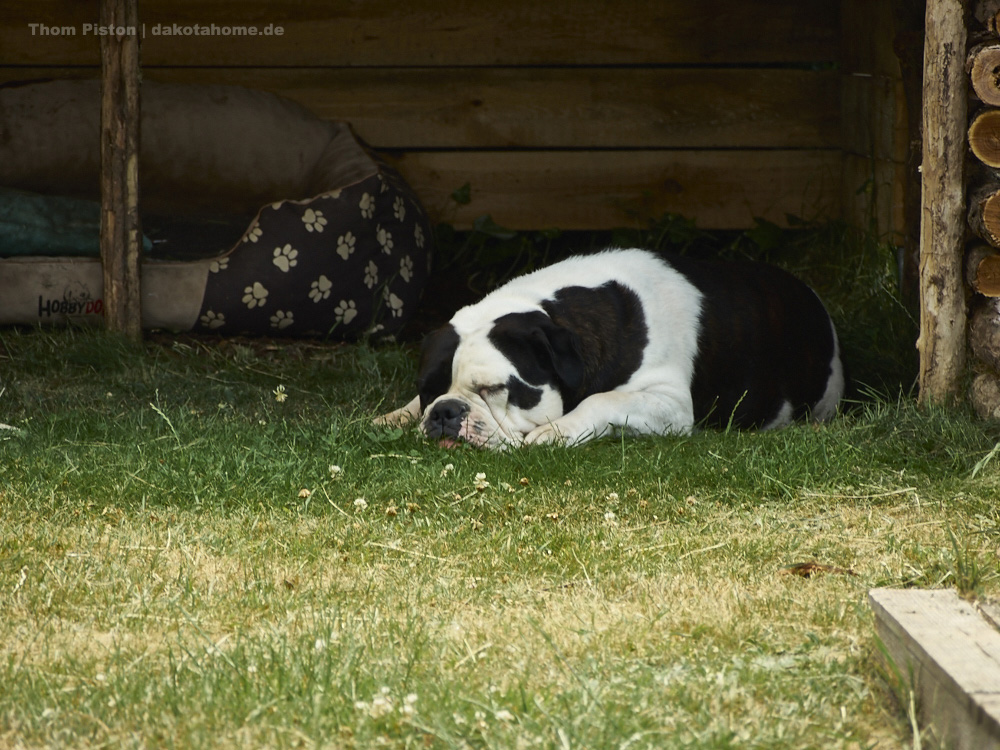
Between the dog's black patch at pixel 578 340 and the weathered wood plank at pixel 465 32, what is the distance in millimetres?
2924

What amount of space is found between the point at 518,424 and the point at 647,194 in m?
3.25

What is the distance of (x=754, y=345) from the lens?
4.41 m

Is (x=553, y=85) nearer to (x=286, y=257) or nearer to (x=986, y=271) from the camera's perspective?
(x=286, y=257)

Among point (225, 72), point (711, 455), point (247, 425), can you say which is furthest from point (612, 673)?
point (225, 72)

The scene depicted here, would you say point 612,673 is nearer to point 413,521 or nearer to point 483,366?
point 413,521

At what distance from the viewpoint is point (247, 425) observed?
4.04 meters

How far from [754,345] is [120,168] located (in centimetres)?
290

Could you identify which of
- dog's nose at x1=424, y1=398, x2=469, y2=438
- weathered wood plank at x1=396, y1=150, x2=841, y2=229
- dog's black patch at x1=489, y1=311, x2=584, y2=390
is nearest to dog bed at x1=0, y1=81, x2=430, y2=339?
weathered wood plank at x1=396, y1=150, x2=841, y2=229

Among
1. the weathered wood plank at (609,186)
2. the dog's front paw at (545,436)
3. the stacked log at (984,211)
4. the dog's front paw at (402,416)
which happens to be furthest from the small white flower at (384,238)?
the stacked log at (984,211)

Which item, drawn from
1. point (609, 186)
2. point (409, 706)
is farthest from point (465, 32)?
point (409, 706)

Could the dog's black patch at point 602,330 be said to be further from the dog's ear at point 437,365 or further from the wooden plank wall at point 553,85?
the wooden plank wall at point 553,85

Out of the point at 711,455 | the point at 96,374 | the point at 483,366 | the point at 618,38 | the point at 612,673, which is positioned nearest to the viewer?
the point at 612,673

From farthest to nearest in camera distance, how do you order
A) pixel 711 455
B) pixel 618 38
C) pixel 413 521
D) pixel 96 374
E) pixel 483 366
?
pixel 618 38 < pixel 96 374 < pixel 483 366 < pixel 711 455 < pixel 413 521

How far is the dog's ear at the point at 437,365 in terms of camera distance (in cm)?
394
